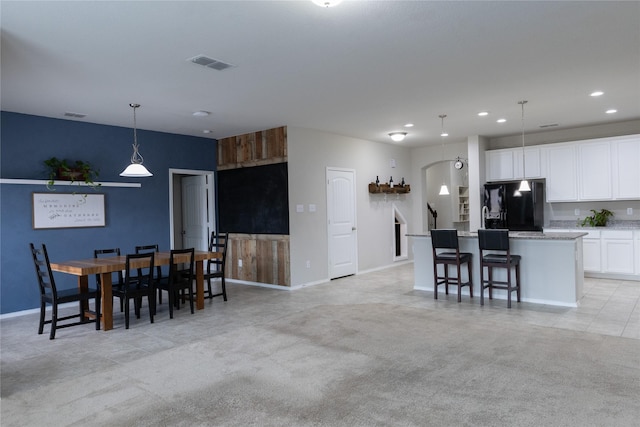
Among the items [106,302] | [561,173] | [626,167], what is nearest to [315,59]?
[106,302]

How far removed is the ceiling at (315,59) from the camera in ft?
9.53

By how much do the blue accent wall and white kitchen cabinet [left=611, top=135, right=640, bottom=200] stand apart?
7194mm

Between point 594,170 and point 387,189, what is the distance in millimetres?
3637

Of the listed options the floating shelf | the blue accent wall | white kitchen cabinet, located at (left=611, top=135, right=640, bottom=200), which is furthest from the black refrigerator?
the blue accent wall

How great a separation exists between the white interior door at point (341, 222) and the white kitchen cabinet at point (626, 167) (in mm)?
4412

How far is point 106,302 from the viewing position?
15.3 ft

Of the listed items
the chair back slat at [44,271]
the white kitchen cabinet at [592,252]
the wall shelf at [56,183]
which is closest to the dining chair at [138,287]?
the chair back slat at [44,271]

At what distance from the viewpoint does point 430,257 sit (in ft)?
20.8

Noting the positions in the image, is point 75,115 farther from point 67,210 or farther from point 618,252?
point 618,252

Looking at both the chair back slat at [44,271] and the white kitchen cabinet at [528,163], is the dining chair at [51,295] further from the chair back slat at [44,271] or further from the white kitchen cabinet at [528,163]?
the white kitchen cabinet at [528,163]

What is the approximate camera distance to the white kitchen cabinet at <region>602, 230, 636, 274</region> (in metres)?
6.69

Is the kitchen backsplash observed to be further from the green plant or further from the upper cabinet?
the upper cabinet

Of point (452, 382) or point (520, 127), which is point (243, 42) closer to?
point (452, 382)

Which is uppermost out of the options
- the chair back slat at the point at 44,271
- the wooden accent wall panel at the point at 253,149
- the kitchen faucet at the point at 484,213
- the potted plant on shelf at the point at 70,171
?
the wooden accent wall panel at the point at 253,149
